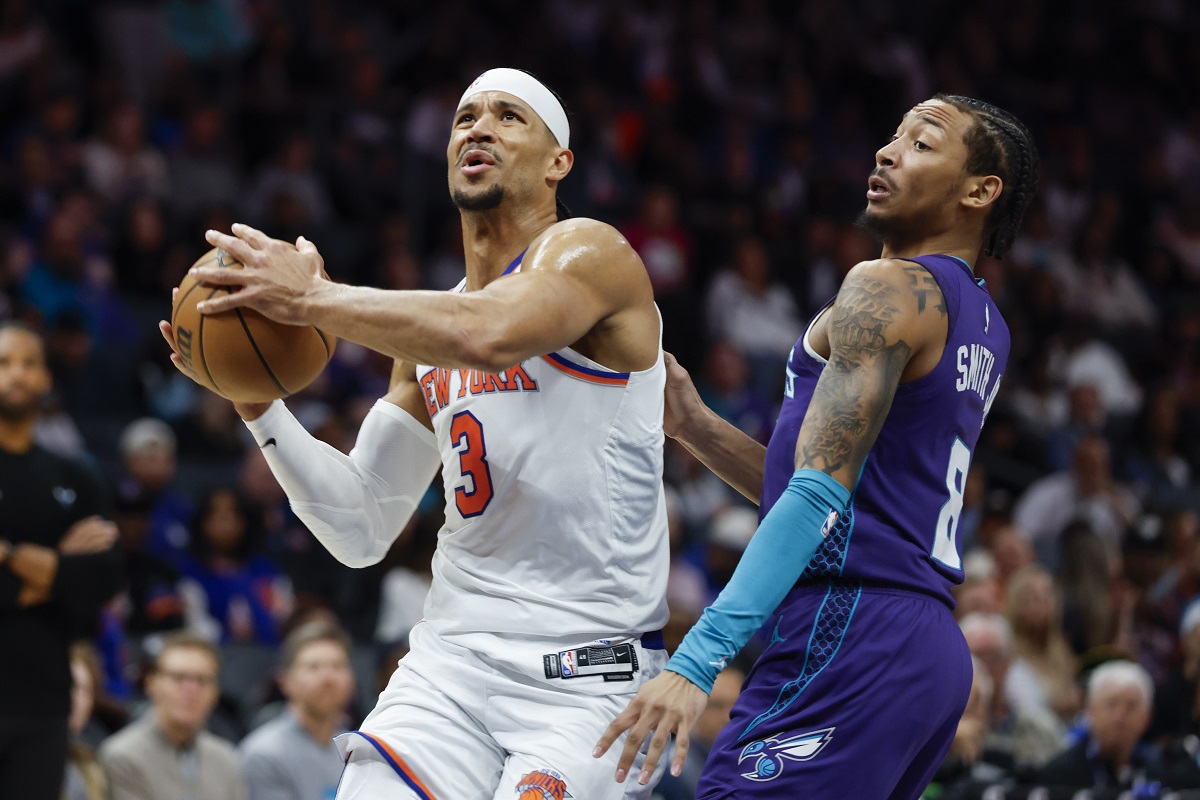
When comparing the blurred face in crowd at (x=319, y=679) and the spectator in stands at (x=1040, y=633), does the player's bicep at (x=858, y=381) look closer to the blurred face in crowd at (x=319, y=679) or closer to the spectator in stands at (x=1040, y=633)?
the blurred face in crowd at (x=319, y=679)

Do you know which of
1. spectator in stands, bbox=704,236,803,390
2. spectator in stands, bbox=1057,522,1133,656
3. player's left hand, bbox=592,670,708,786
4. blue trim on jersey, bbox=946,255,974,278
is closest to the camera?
player's left hand, bbox=592,670,708,786

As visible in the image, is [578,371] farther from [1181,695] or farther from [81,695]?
[1181,695]

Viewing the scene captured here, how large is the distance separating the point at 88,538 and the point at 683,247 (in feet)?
28.9

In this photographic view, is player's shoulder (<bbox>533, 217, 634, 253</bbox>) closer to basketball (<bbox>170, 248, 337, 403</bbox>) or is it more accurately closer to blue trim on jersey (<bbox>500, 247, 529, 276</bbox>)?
blue trim on jersey (<bbox>500, 247, 529, 276</bbox>)

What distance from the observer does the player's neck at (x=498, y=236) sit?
4535 millimetres

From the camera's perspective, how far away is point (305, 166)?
43.6 ft

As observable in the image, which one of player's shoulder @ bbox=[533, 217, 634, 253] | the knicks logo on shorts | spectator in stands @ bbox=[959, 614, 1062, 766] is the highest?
player's shoulder @ bbox=[533, 217, 634, 253]

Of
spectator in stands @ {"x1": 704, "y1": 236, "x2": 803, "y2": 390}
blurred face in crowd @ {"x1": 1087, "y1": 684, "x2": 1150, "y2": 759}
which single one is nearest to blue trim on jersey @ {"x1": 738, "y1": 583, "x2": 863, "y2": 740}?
blurred face in crowd @ {"x1": 1087, "y1": 684, "x2": 1150, "y2": 759}

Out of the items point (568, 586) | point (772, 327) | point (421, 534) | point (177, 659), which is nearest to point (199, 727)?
point (177, 659)

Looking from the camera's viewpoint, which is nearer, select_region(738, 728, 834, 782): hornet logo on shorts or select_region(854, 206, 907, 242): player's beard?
select_region(738, 728, 834, 782): hornet logo on shorts

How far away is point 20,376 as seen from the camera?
656cm

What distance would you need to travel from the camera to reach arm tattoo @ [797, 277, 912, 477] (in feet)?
12.0

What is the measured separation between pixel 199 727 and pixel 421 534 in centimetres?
232

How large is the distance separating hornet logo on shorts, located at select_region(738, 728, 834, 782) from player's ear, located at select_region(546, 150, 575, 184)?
1875 mm
